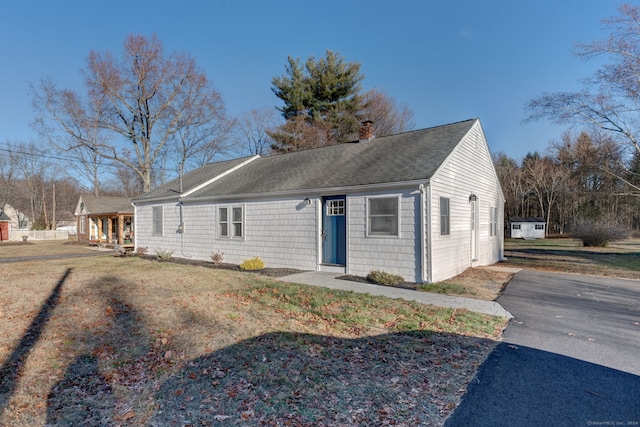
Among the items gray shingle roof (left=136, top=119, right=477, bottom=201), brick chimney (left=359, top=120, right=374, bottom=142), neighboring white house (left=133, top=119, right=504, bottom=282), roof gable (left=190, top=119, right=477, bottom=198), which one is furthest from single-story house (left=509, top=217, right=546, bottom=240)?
brick chimney (left=359, top=120, right=374, bottom=142)

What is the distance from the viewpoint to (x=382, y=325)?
17.4 ft

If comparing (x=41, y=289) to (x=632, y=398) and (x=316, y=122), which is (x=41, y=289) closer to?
(x=632, y=398)

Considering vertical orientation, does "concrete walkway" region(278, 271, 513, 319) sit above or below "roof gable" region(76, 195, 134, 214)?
below

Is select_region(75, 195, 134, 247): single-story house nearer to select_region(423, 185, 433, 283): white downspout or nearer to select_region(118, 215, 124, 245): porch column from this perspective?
select_region(118, 215, 124, 245): porch column

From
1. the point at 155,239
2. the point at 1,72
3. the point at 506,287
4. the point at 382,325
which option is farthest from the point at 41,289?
the point at 1,72

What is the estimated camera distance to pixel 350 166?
11.2 metres

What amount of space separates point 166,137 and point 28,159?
25.3 metres

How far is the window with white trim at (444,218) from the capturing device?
9414 mm

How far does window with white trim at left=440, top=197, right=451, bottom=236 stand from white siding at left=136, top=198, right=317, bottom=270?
370 cm

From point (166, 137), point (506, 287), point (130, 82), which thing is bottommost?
point (506, 287)

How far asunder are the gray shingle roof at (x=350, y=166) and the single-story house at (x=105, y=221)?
405 inches

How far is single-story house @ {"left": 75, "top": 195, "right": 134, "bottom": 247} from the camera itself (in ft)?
78.1

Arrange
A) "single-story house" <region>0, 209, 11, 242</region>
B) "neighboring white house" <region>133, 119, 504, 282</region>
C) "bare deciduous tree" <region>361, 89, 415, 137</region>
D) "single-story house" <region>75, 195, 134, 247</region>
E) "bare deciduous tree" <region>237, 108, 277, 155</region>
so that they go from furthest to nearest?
"single-story house" <region>0, 209, 11, 242</region> → "bare deciduous tree" <region>237, 108, 277, 155</region> → "bare deciduous tree" <region>361, 89, 415, 137</region> → "single-story house" <region>75, 195, 134, 247</region> → "neighboring white house" <region>133, 119, 504, 282</region>

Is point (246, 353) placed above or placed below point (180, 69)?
below
